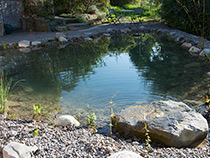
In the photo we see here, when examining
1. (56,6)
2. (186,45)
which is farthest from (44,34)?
(186,45)

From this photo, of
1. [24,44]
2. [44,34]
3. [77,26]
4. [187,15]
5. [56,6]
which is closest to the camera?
[24,44]

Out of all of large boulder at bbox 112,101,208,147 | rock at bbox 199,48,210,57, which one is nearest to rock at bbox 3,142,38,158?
large boulder at bbox 112,101,208,147

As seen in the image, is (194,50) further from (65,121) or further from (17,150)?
(17,150)

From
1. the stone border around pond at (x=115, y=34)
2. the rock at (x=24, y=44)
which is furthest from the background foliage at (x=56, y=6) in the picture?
the rock at (x=24, y=44)

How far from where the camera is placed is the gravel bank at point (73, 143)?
8.23 feet

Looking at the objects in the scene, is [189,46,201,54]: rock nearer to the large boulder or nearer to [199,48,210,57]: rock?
[199,48,210,57]: rock

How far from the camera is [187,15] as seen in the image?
9.36 m

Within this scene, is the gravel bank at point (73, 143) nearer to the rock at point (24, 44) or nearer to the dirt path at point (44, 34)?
the rock at point (24, 44)

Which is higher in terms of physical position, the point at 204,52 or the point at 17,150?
the point at 204,52

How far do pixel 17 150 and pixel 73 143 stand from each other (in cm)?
61

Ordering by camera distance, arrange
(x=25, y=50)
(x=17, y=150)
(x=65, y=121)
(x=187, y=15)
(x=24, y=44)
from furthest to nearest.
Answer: (x=187, y=15) → (x=24, y=44) → (x=25, y=50) → (x=65, y=121) → (x=17, y=150)

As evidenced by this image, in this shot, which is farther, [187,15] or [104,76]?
[187,15]

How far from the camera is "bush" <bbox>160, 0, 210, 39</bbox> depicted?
8.56m

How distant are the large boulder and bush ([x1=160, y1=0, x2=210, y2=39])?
5.91 m
